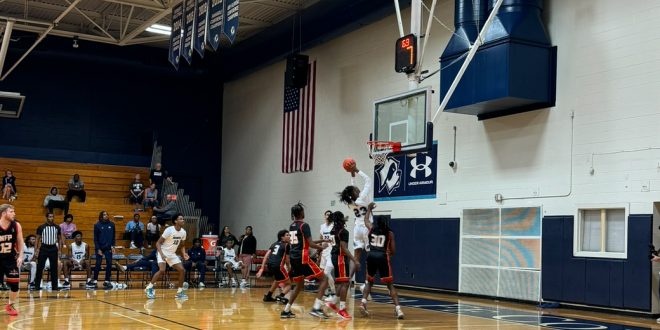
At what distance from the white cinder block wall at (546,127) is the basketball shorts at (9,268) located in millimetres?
10606

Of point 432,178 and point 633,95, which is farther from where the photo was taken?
point 432,178

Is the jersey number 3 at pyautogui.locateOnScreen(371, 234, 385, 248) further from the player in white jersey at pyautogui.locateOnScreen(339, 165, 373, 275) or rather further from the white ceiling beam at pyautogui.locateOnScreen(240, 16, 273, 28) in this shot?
the white ceiling beam at pyautogui.locateOnScreen(240, 16, 273, 28)

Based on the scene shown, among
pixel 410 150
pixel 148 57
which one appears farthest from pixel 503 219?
pixel 148 57

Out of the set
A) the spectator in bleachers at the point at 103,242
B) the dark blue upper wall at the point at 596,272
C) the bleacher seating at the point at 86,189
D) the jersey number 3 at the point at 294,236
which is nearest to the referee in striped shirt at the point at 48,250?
the spectator in bleachers at the point at 103,242

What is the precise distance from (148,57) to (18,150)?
608 centimetres

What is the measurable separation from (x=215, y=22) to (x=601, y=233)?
987cm

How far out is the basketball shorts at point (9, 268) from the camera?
11727 millimetres

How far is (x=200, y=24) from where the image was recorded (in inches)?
760

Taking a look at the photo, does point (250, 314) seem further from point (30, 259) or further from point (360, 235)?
point (30, 259)

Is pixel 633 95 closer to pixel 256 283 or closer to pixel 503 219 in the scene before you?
pixel 503 219

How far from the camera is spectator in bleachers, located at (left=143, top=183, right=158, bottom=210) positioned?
Result: 27.1 m

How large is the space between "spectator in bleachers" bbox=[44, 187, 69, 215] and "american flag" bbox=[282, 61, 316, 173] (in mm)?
7399

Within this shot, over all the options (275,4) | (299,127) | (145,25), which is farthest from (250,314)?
(275,4)

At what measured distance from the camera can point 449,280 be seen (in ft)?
62.7
